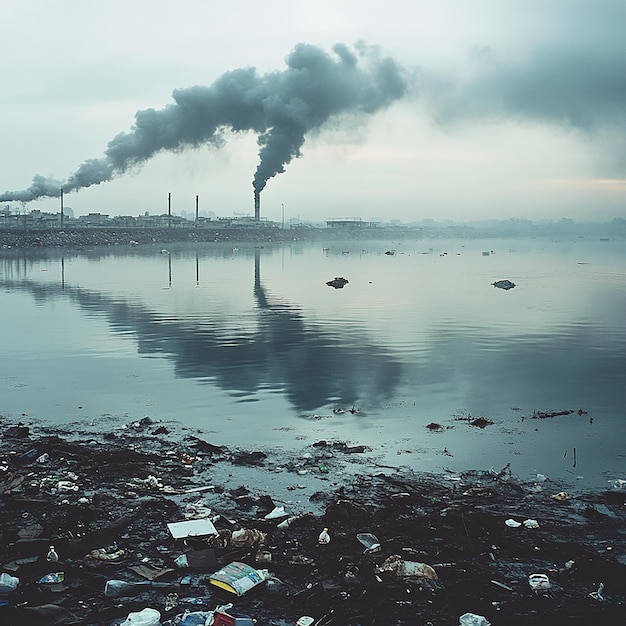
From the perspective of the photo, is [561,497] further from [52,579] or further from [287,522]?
[52,579]

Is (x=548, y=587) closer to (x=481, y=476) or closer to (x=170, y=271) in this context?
(x=481, y=476)

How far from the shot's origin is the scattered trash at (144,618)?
19.7 feet

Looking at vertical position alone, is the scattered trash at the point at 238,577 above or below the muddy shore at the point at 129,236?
below

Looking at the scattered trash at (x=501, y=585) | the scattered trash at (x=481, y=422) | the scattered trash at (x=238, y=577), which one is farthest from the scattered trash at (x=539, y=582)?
the scattered trash at (x=481, y=422)

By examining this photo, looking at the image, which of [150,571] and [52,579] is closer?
[52,579]

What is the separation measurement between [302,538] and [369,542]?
76 centimetres

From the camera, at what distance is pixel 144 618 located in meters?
6.07

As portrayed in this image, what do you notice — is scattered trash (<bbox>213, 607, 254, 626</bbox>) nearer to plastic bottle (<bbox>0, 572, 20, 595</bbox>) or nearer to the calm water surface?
plastic bottle (<bbox>0, 572, 20, 595</bbox>)

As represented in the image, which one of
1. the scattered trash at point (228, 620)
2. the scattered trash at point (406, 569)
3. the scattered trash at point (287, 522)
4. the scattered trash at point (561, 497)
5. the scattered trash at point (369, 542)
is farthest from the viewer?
the scattered trash at point (561, 497)

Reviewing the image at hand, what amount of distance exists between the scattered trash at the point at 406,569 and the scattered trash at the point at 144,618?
7.23 feet

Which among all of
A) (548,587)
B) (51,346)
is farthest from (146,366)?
(548,587)

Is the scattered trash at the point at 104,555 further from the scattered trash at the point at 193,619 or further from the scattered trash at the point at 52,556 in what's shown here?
the scattered trash at the point at 193,619

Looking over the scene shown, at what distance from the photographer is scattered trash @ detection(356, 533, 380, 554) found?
24.2 ft

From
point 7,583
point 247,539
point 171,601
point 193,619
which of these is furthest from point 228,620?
→ point 7,583
